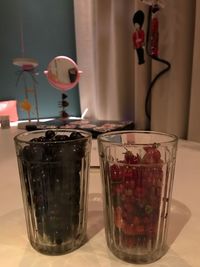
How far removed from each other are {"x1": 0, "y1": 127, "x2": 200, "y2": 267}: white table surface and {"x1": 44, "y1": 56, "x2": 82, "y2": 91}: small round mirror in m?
0.70

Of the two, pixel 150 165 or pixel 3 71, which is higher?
pixel 3 71

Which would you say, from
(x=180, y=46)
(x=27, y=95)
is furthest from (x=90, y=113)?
(x=180, y=46)

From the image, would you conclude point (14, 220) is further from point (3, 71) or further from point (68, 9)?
point (68, 9)

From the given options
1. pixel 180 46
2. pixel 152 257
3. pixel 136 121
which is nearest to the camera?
pixel 152 257

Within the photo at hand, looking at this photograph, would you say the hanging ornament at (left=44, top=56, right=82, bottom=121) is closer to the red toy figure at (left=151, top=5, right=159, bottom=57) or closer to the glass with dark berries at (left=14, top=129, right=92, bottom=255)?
the red toy figure at (left=151, top=5, right=159, bottom=57)

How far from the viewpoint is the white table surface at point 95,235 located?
29 centimetres

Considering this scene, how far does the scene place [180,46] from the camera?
2.68ft

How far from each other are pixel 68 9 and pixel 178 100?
0.89m

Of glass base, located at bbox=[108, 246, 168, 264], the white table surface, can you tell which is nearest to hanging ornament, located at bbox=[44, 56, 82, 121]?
the white table surface

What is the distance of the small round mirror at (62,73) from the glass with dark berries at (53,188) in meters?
0.89

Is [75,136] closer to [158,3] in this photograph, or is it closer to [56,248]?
[56,248]

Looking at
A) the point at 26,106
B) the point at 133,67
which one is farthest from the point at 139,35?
the point at 26,106

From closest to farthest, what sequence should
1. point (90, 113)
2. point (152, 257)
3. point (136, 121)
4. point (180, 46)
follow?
point (152, 257), point (180, 46), point (136, 121), point (90, 113)

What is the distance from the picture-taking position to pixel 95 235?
344mm
